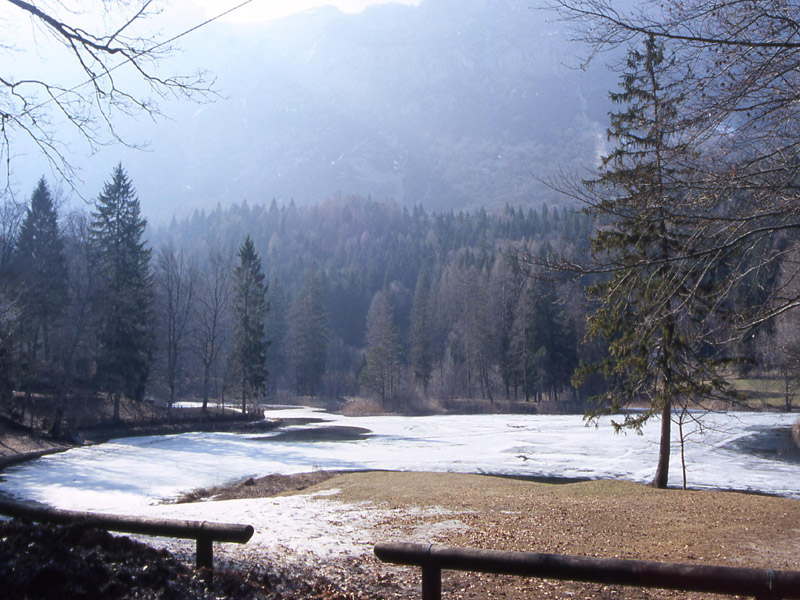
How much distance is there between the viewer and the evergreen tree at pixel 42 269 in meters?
40.7

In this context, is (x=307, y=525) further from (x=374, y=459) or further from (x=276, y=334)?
(x=276, y=334)

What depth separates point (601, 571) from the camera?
386cm

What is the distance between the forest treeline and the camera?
1512 inches

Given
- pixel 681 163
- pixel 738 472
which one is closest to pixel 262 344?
pixel 738 472

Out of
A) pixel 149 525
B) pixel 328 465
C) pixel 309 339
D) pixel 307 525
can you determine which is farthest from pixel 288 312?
pixel 149 525

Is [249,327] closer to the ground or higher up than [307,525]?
higher up

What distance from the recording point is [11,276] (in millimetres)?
35469

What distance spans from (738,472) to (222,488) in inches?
700

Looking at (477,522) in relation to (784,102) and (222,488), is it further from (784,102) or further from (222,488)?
(222,488)

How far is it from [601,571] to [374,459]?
22402mm

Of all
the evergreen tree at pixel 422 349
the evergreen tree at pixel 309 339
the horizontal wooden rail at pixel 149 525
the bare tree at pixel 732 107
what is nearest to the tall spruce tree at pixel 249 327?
the evergreen tree at pixel 422 349

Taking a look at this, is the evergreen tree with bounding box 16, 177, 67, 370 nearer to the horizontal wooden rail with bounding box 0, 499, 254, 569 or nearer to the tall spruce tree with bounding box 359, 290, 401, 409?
the tall spruce tree with bounding box 359, 290, 401, 409

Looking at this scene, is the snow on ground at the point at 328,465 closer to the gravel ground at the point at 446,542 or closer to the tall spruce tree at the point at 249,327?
the gravel ground at the point at 446,542

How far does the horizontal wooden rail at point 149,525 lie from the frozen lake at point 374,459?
9.66 m
